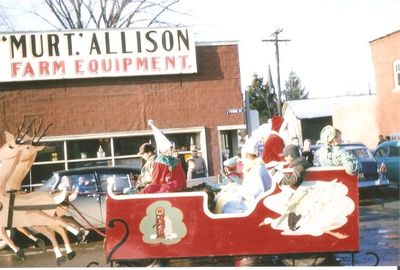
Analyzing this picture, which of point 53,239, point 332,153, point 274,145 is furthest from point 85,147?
point 332,153

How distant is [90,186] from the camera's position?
5.10 m

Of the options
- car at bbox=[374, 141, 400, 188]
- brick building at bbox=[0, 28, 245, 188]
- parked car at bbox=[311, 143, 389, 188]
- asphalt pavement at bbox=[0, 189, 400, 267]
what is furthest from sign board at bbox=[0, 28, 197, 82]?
car at bbox=[374, 141, 400, 188]

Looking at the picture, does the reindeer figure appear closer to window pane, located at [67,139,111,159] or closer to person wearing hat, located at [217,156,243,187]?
window pane, located at [67,139,111,159]

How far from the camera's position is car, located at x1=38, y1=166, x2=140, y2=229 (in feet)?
14.9

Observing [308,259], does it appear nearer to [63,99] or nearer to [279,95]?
[279,95]

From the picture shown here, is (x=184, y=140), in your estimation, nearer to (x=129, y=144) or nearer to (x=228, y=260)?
(x=129, y=144)

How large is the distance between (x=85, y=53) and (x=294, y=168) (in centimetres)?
190

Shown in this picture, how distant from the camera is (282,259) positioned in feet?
14.5

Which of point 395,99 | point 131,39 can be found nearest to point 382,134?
point 395,99

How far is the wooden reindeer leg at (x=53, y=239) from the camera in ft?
14.8

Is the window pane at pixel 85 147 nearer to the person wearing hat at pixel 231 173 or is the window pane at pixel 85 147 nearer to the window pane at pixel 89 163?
the window pane at pixel 89 163

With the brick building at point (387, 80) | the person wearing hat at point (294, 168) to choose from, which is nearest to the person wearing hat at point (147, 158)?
the person wearing hat at point (294, 168)

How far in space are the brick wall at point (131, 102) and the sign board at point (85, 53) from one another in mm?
76

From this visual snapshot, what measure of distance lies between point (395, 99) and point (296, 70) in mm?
816
